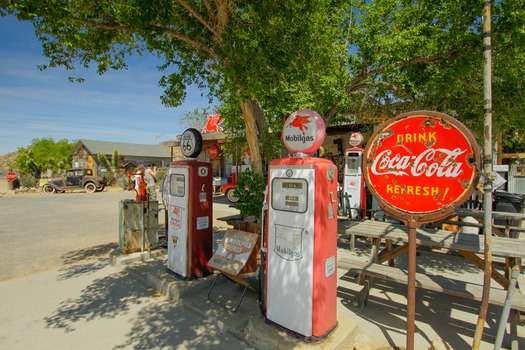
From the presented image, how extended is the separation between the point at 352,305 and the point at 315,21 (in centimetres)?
478

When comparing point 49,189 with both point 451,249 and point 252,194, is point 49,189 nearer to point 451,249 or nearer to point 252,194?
point 252,194

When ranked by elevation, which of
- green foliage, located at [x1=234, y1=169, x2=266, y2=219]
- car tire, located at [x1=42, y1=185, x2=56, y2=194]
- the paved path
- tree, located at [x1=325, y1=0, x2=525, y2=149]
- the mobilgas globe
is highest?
tree, located at [x1=325, y1=0, x2=525, y2=149]

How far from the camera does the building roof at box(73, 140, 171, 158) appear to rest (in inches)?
1372

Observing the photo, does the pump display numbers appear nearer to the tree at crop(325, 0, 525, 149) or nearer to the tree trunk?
the tree trunk

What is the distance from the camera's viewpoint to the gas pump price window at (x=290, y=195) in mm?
2648

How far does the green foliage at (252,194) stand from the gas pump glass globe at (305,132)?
1436 mm

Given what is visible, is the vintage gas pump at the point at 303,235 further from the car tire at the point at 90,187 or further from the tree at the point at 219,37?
the car tire at the point at 90,187

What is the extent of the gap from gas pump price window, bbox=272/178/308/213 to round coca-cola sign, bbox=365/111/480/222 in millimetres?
558

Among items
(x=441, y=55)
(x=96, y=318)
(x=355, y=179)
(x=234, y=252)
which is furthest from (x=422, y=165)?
(x=355, y=179)

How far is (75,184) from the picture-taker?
21141 millimetres

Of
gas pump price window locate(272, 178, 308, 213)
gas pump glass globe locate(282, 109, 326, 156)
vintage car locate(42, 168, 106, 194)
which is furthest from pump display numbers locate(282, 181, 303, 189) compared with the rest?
vintage car locate(42, 168, 106, 194)

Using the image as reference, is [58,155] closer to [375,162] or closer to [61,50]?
[61,50]

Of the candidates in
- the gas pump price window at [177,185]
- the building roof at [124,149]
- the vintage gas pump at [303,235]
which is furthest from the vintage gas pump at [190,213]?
the building roof at [124,149]

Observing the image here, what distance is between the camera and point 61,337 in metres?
3.03
